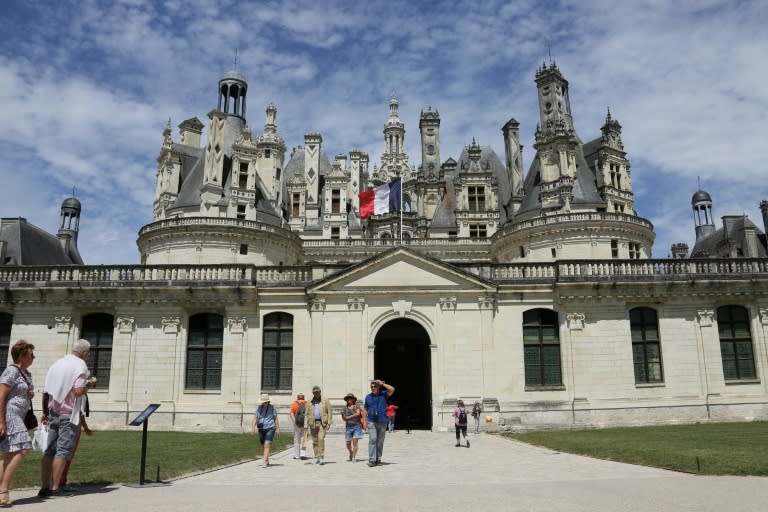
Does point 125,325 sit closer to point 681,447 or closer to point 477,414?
point 477,414

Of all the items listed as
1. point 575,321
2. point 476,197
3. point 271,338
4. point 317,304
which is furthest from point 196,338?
point 476,197

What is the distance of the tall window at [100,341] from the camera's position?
25.2m

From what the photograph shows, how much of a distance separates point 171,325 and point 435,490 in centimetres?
1881

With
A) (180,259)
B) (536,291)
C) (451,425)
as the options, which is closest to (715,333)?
(536,291)

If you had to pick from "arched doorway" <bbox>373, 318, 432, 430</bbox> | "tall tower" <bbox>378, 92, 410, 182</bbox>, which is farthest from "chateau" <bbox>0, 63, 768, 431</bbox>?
"tall tower" <bbox>378, 92, 410, 182</bbox>

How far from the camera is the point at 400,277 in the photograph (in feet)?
82.1

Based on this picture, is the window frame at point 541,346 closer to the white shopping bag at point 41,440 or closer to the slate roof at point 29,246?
the white shopping bag at point 41,440

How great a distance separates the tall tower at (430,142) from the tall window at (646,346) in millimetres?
38303

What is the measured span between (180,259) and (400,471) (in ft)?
89.0

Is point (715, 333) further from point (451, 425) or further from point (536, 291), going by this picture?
point (451, 425)

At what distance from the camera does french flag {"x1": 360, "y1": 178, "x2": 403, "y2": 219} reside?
128ft

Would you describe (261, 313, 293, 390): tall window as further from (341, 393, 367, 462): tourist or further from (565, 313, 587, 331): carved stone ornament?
(565, 313, 587, 331): carved stone ornament

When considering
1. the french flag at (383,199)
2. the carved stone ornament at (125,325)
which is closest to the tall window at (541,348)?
the french flag at (383,199)

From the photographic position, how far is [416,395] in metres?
29.8
